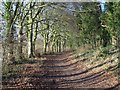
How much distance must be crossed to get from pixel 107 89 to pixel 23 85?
368 centimetres

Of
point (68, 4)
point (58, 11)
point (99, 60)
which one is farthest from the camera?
point (58, 11)

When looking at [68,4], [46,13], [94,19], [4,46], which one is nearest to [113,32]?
[68,4]

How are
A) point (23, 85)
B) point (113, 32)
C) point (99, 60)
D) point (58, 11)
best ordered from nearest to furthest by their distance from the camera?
point (23, 85)
point (113, 32)
point (99, 60)
point (58, 11)

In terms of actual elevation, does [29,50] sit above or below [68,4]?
below

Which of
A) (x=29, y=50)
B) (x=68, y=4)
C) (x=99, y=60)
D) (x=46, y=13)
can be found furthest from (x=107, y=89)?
(x=46, y=13)

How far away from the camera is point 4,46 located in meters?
13.6

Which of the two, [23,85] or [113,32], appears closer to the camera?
[23,85]

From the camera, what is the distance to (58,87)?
518 inches

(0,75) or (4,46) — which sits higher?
(4,46)

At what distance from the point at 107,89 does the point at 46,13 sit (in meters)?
22.7

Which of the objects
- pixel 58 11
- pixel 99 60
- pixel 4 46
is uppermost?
pixel 58 11

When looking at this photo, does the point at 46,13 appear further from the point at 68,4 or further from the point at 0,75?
the point at 0,75

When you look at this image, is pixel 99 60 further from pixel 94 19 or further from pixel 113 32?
pixel 94 19

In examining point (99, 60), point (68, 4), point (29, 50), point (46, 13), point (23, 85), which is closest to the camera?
point (23, 85)
